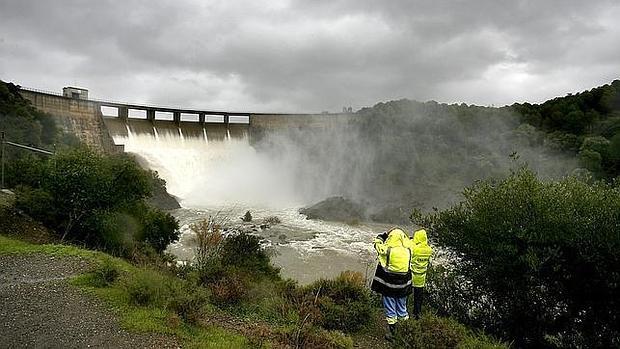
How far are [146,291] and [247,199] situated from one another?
39.4 m

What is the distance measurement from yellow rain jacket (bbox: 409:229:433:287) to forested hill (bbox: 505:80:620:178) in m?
Answer: 30.5

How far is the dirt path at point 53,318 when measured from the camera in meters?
6.10

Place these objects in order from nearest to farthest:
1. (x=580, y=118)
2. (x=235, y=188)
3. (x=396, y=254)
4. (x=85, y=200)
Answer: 1. (x=396, y=254)
2. (x=85, y=200)
3. (x=235, y=188)
4. (x=580, y=118)

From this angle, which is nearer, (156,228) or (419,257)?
(419,257)

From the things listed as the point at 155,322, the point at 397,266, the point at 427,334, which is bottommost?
the point at 427,334

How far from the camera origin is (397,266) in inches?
293

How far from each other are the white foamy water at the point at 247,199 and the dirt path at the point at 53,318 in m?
12.3

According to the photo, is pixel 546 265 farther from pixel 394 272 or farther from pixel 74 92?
pixel 74 92

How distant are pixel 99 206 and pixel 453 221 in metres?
11.3

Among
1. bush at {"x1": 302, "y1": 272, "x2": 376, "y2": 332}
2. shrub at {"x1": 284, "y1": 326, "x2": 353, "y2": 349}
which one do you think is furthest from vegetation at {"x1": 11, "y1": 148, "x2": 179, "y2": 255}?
shrub at {"x1": 284, "y1": 326, "x2": 353, "y2": 349}

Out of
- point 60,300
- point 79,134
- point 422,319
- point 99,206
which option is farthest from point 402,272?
point 79,134

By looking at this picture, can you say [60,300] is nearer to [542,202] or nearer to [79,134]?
[542,202]

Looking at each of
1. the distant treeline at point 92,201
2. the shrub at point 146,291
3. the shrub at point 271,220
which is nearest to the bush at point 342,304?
the shrub at point 146,291

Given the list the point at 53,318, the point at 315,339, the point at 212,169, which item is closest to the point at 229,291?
the point at 315,339
